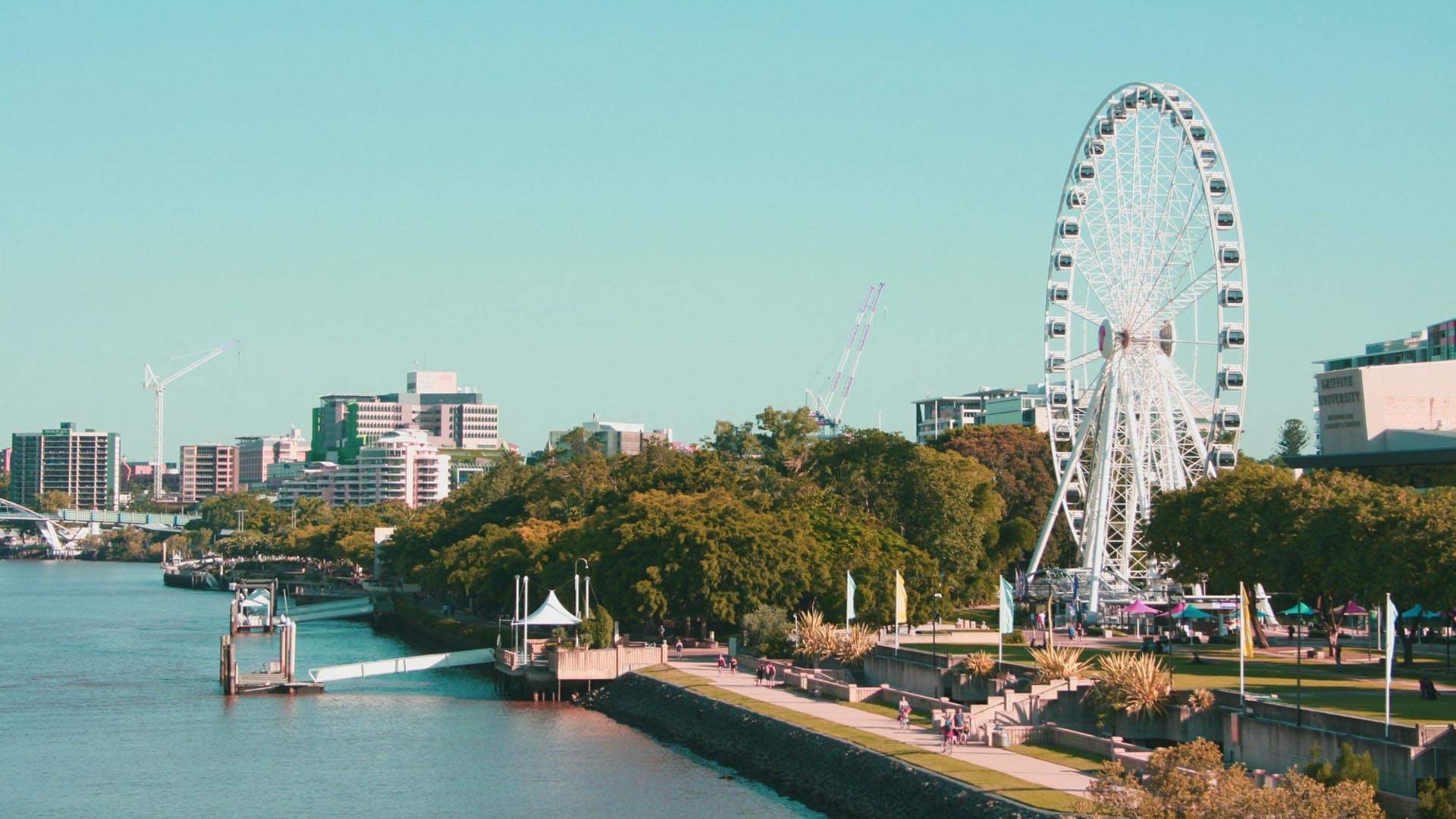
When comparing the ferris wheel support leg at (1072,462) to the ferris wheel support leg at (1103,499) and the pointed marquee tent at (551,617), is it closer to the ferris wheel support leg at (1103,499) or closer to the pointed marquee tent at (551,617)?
the ferris wheel support leg at (1103,499)

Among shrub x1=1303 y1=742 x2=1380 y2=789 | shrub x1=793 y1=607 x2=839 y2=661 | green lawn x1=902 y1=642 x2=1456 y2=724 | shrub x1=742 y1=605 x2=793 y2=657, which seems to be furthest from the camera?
shrub x1=742 y1=605 x2=793 y2=657

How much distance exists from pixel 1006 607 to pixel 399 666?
4380 centimetres

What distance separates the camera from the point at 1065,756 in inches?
2290

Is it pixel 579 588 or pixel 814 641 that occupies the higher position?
pixel 579 588

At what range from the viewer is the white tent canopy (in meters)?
96.6

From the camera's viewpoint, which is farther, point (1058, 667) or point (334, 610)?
point (334, 610)

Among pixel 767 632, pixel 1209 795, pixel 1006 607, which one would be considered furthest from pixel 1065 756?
pixel 767 632

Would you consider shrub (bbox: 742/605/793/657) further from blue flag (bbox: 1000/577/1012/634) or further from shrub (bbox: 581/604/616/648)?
blue flag (bbox: 1000/577/1012/634)

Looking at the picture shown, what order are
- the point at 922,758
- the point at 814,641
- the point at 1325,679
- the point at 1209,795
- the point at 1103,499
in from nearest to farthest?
the point at 1209,795
the point at 922,758
the point at 1325,679
the point at 814,641
the point at 1103,499

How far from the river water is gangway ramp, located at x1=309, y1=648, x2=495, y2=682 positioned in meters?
0.85

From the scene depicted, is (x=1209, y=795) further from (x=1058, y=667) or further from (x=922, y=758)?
(x=1058, y=667)

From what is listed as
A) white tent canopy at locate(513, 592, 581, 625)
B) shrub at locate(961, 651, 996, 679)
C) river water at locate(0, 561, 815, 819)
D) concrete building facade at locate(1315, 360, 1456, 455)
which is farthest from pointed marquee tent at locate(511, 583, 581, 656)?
concrete building facade at locate(1315, 360, 1456, 455)

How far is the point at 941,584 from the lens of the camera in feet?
383

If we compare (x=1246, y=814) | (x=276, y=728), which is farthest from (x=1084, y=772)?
(x=276, y=728)
